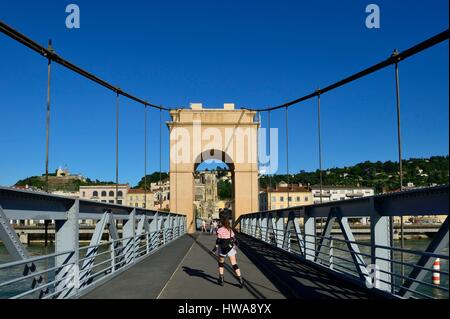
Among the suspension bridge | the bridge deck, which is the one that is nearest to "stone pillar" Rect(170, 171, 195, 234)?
the suspension bridge

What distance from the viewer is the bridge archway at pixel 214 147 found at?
29312 mm

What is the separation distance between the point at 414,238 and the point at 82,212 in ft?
195

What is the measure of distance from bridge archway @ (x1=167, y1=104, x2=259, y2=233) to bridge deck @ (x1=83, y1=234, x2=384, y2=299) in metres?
19.1

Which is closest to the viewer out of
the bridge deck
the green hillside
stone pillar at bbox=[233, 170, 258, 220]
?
the green hillside

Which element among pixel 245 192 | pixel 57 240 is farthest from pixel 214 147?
pixel 57 240

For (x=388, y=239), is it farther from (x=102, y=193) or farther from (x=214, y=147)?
(x=102, y=193)

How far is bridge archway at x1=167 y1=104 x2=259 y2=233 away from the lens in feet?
96.2

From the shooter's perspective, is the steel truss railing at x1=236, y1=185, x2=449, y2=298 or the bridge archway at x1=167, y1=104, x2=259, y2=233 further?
the bridge archway at x1=167, y1=104, x2=259, y2=233

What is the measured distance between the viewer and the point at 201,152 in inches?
1174

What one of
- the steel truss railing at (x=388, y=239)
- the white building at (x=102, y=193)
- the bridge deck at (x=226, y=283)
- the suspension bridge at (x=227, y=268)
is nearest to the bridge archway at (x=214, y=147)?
the suspension bridge at (x=227, y=268)

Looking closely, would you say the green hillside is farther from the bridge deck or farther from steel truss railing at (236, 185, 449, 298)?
the bridge deck

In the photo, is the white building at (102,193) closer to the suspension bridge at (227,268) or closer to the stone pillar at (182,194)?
the stone pillar at (182,194)

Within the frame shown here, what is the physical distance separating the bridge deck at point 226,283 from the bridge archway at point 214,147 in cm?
1909

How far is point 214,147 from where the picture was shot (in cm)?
3020
